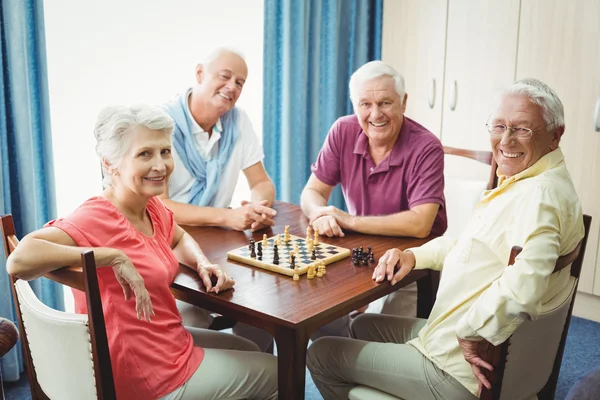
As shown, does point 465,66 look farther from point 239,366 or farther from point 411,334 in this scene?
point 239,366

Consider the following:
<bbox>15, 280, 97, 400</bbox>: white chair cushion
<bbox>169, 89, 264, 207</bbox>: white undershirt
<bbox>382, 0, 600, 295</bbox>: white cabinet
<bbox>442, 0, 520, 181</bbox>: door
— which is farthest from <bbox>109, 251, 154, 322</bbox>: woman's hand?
<bbox>442, 0, 520, 181</bbox>: door

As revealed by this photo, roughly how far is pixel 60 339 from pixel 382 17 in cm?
343

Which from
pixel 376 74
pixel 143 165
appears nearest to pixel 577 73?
pixel 376 74

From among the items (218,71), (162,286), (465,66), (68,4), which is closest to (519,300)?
(162,286)

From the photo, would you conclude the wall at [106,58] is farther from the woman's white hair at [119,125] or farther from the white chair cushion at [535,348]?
the white chair cushion at [535,348]

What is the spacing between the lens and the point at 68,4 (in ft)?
9.25

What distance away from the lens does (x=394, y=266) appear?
1.88m

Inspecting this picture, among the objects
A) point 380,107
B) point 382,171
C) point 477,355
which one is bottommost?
point 477,355

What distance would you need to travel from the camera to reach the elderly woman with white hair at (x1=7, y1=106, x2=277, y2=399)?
149 centimetres

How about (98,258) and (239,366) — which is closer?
(98,258)

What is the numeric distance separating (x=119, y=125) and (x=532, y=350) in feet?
3.97

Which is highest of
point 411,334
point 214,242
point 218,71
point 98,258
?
point 218,71

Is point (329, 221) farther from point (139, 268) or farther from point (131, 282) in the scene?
point (131, 282)

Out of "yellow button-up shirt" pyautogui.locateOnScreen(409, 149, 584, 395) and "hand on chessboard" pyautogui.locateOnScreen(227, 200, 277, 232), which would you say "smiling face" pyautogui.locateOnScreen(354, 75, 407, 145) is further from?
"yellow button-up shirt" pyautogui.locateOnScreen(409, 149, 584, 395)
